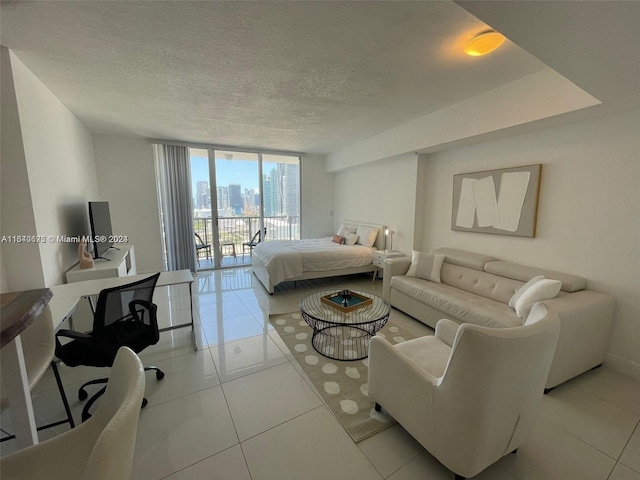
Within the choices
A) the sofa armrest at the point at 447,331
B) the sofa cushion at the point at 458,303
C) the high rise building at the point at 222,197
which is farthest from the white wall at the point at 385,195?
the high rise building at the point at 222,197

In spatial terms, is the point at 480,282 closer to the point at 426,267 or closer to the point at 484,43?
the point at 426,267

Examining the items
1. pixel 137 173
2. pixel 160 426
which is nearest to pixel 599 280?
pixel 160 426

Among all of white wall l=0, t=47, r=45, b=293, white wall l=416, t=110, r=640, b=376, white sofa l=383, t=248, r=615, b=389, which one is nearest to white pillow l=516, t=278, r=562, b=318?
white sofa l=383, t=248, r=615, b=389

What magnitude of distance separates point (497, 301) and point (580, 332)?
701 mm

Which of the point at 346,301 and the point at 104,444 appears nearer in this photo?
the point at 104,444

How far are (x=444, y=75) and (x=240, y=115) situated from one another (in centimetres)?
237

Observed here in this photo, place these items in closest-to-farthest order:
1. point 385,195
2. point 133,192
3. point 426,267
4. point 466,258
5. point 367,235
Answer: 1. point 466,258
2. point 426,267
3. point 133,192
4. point 385,195
5. point 367,235

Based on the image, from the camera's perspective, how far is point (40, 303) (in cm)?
91

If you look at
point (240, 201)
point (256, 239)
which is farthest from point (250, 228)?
point (240, 201)

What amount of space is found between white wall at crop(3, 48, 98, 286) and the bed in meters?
2.30

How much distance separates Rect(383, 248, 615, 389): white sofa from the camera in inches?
79.7

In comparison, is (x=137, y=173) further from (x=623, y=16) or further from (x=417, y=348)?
(x=623, y=16)

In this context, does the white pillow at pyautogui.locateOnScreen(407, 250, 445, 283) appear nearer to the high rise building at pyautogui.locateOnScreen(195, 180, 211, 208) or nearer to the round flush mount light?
the round flush mount light

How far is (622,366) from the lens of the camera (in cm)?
223
